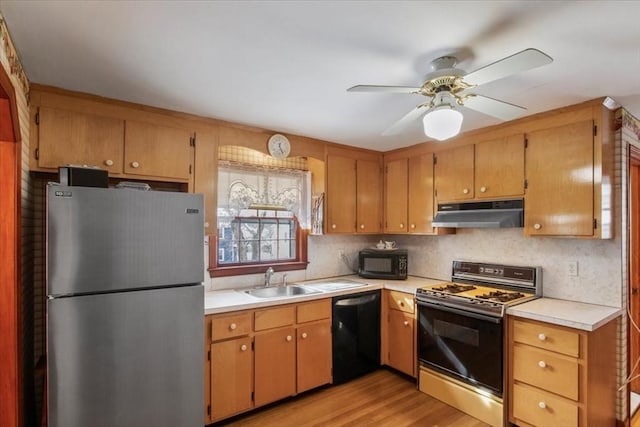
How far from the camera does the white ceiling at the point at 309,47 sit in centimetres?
134

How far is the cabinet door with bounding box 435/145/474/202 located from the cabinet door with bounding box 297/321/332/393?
5.42ft

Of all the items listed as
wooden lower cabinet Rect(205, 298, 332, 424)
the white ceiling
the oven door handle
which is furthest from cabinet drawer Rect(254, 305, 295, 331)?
the white ceiling

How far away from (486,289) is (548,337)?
79 centimetres

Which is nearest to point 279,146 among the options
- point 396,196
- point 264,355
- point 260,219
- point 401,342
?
point 260,219

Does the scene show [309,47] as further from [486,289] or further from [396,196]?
[486,289]

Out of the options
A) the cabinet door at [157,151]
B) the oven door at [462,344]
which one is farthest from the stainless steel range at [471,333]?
the cabinet door at [157,151]

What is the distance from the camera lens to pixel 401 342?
3172 mm

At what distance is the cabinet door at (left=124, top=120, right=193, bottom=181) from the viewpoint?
7.71 ft

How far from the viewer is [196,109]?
2494 mm

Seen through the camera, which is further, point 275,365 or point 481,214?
point 481,214

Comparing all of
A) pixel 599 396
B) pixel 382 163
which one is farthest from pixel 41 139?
pixel 599 396

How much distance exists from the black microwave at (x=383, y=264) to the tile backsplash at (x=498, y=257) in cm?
27

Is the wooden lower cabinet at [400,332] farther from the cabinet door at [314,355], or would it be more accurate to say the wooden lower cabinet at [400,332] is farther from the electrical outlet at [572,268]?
the electrical outlet at [572,268]

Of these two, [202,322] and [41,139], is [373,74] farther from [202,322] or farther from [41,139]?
[41,139]
